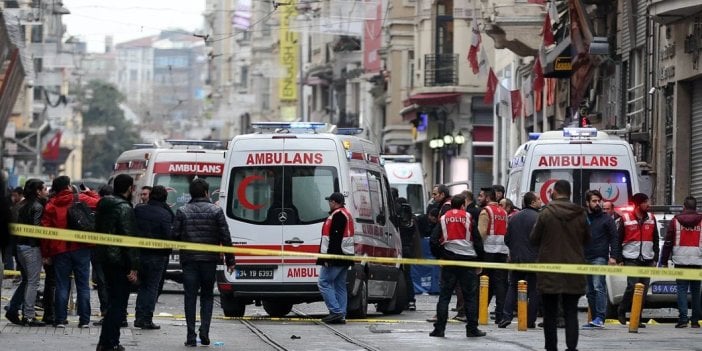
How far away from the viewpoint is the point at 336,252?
72.9 ft

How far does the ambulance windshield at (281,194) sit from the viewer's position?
77.5ft

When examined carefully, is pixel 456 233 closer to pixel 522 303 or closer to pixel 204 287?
pixel 522 303

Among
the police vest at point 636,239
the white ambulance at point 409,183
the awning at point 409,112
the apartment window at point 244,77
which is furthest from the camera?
the apartment window at point 244,77

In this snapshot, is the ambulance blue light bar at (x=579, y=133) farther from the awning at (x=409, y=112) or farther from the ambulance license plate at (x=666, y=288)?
the awning at (x=409, y=112)

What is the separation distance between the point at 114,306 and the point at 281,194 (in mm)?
6968

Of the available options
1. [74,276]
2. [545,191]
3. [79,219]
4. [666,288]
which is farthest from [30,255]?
[545,191]

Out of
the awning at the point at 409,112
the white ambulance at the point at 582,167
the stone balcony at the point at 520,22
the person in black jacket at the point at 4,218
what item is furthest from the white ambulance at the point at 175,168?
the awning at the point at 409,112

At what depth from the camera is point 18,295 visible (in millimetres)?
21062

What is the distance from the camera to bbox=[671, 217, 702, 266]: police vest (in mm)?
22297

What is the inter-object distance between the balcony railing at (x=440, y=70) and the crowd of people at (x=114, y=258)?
34317mm

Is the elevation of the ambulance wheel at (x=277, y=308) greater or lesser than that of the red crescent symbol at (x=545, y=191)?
lesser

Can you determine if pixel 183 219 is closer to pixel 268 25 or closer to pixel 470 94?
pixel 470 94

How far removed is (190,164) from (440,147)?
27.2m

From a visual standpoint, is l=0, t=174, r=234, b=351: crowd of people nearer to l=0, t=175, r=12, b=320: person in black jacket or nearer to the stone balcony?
l=0, t=175, r=12, b=320: person in black jacket
